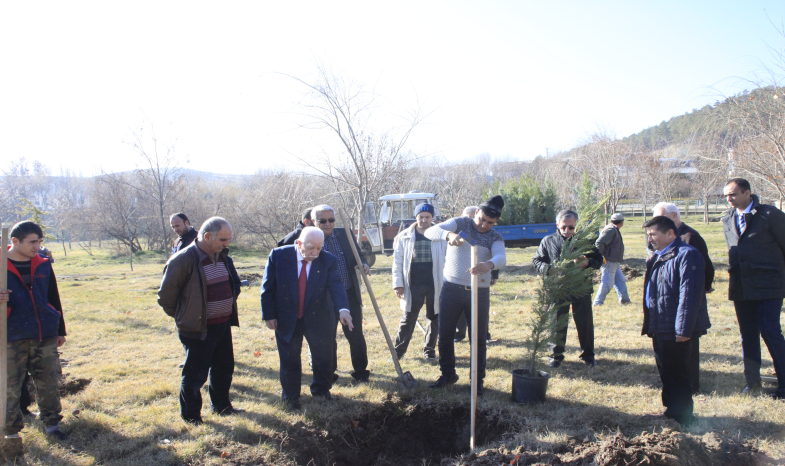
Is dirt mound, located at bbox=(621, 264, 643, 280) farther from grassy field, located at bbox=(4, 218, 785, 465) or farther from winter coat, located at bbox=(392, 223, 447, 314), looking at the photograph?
winter coat, located at bbox=(392, 223, 447, 314)

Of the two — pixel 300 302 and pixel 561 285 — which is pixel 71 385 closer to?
pixel 300 302

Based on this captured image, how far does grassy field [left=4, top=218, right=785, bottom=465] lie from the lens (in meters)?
3.59

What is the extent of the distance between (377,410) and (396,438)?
0.34 m

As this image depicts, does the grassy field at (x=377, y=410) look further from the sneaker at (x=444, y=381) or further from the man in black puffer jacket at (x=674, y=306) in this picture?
the man in black puffer jacket at (x=674, y=306)

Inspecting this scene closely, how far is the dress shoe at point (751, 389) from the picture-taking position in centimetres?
432

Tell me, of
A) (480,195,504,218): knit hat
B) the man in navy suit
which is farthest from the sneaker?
(480,195,504,218): knit hat

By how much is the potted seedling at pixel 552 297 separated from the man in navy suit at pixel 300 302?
1807 mm

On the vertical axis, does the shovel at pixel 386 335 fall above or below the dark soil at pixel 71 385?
above

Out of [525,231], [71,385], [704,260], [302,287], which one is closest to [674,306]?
[704,260]

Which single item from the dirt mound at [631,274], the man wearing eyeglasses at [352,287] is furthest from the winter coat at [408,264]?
the dirt mound at [631,274]

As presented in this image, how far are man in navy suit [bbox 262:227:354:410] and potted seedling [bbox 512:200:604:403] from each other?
1807 mm

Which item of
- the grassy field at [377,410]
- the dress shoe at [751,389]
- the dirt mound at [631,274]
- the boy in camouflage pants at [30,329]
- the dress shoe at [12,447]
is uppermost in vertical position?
the boy in camouflage pants at [30,329]

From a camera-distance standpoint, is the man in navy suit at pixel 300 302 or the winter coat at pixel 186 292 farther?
the man in navy suit at pixel 300 302

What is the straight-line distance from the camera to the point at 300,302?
4266 mm
